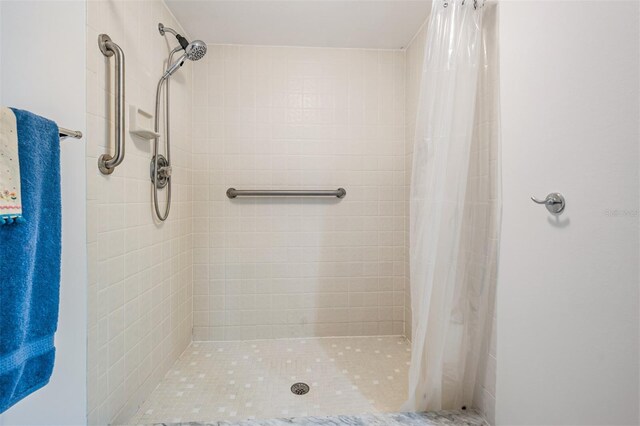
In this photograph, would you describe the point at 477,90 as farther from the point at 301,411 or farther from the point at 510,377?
the point at 301,411

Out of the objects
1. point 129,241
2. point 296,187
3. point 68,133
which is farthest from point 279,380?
point 68,133

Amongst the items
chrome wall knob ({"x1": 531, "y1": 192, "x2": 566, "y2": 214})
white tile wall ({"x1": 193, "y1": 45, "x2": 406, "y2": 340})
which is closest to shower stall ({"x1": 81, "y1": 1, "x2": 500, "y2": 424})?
white tile wall ({"x1": 193, "y1": 45, "x2": 406, "y2": 340})

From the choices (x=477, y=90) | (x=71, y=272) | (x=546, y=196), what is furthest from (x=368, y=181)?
(x=71, y=272)

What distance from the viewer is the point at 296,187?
1.96m

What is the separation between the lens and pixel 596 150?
77 cm

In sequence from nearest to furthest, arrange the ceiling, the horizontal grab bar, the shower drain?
the shower drain, the ceiling, the horizontal grab bar

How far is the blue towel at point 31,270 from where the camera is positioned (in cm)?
71

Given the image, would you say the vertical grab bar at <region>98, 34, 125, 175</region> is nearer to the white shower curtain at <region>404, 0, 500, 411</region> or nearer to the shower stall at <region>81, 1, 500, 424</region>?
the shower stall at <region>81, 1, 500, 424</region>

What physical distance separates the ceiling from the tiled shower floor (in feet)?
6.21

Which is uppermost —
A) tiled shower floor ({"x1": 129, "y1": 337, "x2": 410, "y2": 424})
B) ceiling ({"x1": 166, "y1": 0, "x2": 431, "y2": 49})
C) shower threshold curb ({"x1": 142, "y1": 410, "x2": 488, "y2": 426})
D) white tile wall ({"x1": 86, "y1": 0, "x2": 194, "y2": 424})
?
ceiling ({"x1": 166, "y1": 0, "x2": 431, "y2": 49})

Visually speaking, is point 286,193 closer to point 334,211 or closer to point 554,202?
point 334,211

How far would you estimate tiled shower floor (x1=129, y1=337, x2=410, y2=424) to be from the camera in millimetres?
1269

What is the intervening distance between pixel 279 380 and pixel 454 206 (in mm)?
1162

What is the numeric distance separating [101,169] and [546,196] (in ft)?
4.78
